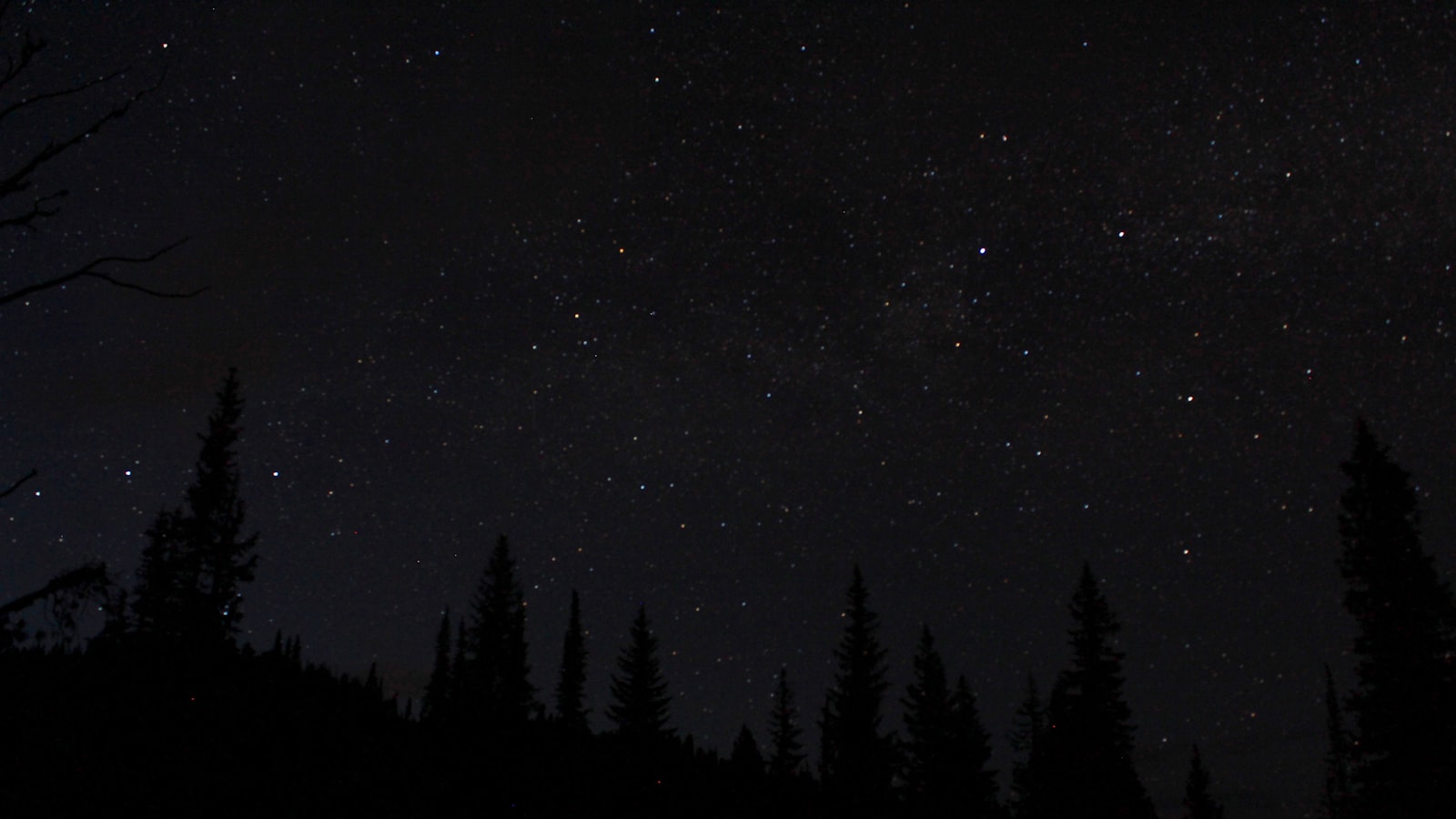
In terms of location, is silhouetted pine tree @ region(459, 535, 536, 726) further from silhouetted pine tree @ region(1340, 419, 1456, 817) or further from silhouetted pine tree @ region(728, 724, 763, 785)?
silhouetted pine tree @ region(1340, 419, 1456, 817)

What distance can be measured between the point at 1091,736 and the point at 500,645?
2646 centimetres

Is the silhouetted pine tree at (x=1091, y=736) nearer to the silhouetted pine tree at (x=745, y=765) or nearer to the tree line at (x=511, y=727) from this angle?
the tree line at (x=511, y=727)

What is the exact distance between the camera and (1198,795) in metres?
43.7

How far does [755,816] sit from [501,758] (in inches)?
248

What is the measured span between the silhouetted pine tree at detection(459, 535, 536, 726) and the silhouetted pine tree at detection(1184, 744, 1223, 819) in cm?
3204

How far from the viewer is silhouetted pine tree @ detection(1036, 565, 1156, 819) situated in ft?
106

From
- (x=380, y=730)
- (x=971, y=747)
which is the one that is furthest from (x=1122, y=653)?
(x=380, y=730)

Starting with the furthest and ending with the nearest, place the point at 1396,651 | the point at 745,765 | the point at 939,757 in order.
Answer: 1. the point at 939,757
2. the point at 745,765
3. the point at 1396,651

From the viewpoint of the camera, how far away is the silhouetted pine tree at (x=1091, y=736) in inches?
1268

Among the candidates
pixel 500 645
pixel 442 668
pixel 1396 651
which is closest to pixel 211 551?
pixel 500 645

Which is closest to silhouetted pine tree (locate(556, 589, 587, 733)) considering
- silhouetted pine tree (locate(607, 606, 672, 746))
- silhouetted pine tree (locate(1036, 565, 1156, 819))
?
silhouetted pine tree (locate(607, 606, 672, 746))

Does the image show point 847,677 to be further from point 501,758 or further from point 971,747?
point 501,758

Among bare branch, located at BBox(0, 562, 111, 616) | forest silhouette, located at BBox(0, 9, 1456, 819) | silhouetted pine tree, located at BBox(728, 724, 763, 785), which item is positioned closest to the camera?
bare branch, located at BBox(0, 562, 111, 616)

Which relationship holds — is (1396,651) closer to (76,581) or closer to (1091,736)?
(1091,736)
